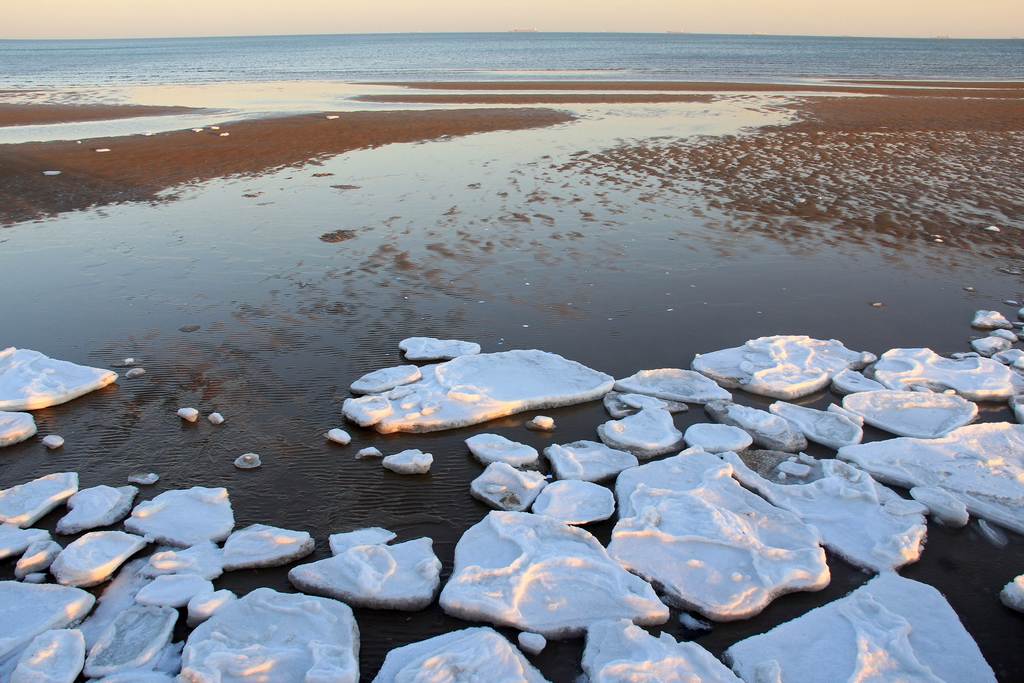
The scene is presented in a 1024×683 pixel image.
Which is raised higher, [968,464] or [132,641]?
[968,464]

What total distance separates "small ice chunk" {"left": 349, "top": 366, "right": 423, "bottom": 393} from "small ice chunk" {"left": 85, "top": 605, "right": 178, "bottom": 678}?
2.53m

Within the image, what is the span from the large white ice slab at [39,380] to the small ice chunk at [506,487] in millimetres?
3397

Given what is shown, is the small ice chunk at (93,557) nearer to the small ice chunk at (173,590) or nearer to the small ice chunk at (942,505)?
the small ice chunk at (173,590)

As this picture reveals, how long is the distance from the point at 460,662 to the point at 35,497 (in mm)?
3012

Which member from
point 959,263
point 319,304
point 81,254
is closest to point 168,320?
point 319,304

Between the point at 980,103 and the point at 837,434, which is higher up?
the point at 980,103

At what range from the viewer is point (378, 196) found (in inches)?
488

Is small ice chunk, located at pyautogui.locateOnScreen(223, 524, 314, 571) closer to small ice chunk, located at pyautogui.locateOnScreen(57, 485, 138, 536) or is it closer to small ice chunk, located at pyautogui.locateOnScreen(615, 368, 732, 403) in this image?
small ice chunk, located at pyautogui.locateOnScreen(57, 485, 138, 536)

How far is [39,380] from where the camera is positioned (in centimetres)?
603

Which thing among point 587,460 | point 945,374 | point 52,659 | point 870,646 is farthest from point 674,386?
point 52,659

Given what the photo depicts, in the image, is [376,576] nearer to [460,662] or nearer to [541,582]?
[460,662]

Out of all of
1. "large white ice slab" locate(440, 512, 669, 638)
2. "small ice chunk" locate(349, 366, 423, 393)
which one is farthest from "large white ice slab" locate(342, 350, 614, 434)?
"large white ice slab" locate(440, 512, 669, 638)

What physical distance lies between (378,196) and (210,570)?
29.7 ft

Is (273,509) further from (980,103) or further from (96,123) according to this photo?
(980,103)
